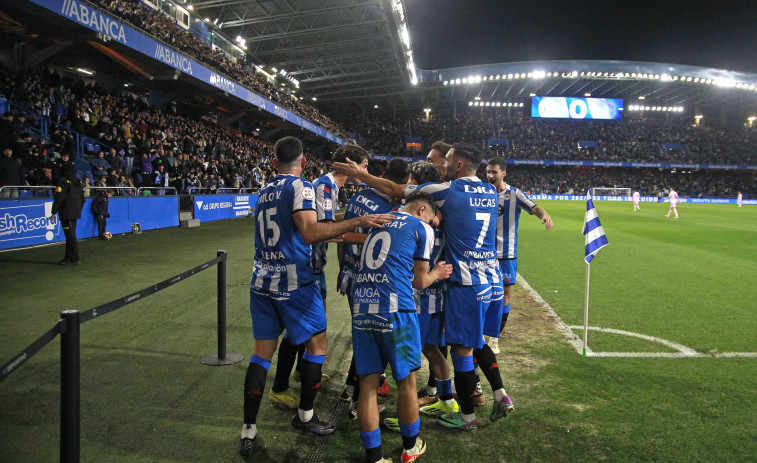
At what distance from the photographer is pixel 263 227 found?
11.3 feet

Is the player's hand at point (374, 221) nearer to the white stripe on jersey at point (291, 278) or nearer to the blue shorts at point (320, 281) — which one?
the white stripe on jersey at point (291, 278)

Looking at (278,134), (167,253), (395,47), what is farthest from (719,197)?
(167,253)

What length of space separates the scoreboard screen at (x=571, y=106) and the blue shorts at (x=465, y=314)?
66.0 meters

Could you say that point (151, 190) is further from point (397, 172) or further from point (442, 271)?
point (442, 271)

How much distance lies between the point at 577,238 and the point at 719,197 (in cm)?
5649

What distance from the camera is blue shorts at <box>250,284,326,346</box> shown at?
3381 millimetres

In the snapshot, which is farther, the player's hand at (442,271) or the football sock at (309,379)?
the football sock at (309,379)

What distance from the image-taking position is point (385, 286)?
2.98 meters

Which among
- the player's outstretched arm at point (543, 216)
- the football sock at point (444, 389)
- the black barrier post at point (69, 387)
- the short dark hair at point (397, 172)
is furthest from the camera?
the player's outstretched arm at point (543, 216)

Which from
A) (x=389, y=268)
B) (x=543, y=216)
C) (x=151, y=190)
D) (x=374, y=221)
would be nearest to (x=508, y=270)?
(x=543, y=216)

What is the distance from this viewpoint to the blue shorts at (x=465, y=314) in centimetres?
360

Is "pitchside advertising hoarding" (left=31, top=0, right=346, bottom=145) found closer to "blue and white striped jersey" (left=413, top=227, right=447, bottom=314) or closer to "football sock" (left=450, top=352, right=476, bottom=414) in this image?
"blue and white striped jersey" (left=413, top=227, right=447, bottom=314)

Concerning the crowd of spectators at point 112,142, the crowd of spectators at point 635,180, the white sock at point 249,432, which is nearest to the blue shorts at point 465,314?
the white sock at point 249,432

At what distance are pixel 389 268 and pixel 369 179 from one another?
0.91m
